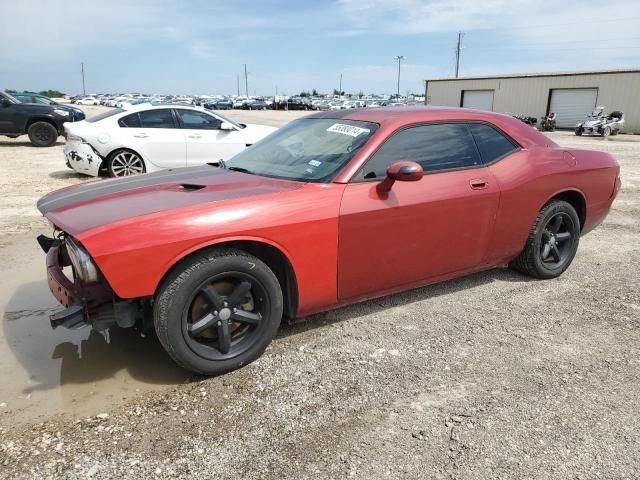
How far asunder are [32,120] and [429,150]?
15.3 meters

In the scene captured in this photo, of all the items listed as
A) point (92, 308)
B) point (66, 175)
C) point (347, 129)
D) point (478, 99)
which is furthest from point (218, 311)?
point (478, 99)

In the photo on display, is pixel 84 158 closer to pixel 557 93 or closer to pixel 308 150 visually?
pixel 308 150

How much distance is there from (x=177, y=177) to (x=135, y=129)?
5.83 meters

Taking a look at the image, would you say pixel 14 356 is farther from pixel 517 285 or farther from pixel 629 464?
pixel 517 285

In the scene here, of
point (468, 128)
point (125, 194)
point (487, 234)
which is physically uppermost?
point (468, 128)

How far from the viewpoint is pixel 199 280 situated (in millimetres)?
2742

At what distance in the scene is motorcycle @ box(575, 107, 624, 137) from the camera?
83.7 ft

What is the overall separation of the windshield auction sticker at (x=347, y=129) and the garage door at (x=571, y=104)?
32.3 m

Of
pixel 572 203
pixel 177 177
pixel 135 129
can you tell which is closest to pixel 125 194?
pixel 177 177

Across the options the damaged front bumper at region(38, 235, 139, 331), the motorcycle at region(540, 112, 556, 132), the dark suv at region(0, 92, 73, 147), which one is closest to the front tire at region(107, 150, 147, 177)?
the damaged front bumper at region(38, 235, 139, 331)

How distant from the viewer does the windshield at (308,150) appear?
3.41 m

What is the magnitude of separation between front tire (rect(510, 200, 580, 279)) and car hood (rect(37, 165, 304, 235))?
230 cm

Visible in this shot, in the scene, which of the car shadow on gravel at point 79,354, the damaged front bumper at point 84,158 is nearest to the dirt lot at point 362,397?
the car shadow on gravel at point 79,354

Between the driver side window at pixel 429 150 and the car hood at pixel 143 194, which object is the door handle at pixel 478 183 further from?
the car hood at pixel 143 194
